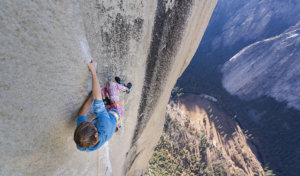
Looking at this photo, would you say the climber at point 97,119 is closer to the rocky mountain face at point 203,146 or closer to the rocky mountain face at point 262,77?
the rocky mountain face at point 203,146

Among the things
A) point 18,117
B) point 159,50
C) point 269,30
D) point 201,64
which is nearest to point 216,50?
point 201,64

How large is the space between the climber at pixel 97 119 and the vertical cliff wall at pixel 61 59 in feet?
0.40

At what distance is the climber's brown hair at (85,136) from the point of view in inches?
47.8

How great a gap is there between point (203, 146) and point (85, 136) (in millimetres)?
10996

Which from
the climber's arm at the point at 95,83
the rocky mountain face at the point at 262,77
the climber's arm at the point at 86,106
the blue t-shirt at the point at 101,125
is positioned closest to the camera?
the blue t-shirt at the point at 101,125

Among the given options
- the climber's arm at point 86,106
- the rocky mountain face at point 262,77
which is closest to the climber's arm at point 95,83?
the climber's arm at point 86,106

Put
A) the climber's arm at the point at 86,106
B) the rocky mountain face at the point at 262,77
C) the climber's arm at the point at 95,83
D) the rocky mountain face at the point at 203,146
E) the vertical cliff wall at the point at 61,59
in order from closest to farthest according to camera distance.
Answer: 1. the vertical cliff wall at the point at 61,59
2. the climber's arm at the point at 95,83
3. the climber's arm at the point at 86,106
4. the rocky mountain face at the point at 203,146
5. the rocky mountain face at the point at 262,77

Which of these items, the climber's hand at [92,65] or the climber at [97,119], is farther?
the climber's hand at [92,65]

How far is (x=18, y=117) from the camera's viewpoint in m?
1.24

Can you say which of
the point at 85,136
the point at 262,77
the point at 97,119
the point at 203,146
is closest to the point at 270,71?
the point at 262,77

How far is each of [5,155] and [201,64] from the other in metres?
22.1

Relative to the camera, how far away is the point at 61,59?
1.40 metres

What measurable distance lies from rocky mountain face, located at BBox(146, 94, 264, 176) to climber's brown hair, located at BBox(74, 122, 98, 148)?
663cm

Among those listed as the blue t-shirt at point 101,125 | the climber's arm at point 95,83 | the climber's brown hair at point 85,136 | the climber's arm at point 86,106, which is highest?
the climber's arm at point 95,83
